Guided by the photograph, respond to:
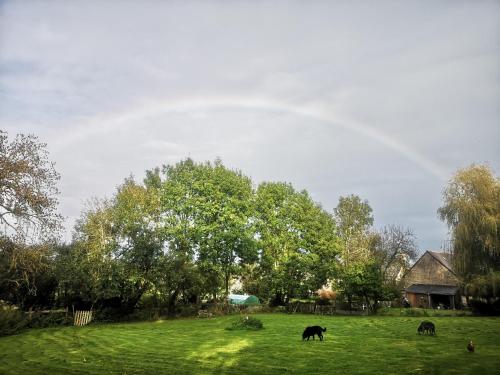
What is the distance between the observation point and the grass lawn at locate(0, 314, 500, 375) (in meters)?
13.4

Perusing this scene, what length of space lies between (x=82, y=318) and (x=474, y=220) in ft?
125

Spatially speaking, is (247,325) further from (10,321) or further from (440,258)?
(440,258)

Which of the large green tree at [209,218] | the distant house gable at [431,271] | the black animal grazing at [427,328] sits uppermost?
the large green tree at [209,218]

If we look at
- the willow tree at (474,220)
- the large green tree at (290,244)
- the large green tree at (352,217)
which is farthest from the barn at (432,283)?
the large green tree at (290,244)

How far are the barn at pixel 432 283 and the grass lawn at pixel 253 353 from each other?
3554 cm

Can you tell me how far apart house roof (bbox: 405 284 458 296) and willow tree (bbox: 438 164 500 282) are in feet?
53.6

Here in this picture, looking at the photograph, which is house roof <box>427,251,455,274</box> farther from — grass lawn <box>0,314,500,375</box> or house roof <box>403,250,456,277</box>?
grass lawn <box>0,314,500,375</box>

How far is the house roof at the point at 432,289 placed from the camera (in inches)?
2103

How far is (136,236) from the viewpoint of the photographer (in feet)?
117

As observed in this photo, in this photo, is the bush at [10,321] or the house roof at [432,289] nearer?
the bush at [10,321]

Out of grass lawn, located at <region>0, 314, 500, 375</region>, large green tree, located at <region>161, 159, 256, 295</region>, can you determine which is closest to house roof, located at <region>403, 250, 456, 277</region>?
large green tree, located at <region>161, 159, 256, 295</region>

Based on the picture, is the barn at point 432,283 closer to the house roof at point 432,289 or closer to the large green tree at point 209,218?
the house roof at point 432,289

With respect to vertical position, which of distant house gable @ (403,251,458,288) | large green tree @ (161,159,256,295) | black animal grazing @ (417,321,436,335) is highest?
large green tree @ (161,159,256,295)

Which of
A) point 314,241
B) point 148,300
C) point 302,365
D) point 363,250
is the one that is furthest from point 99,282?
point 363,250
